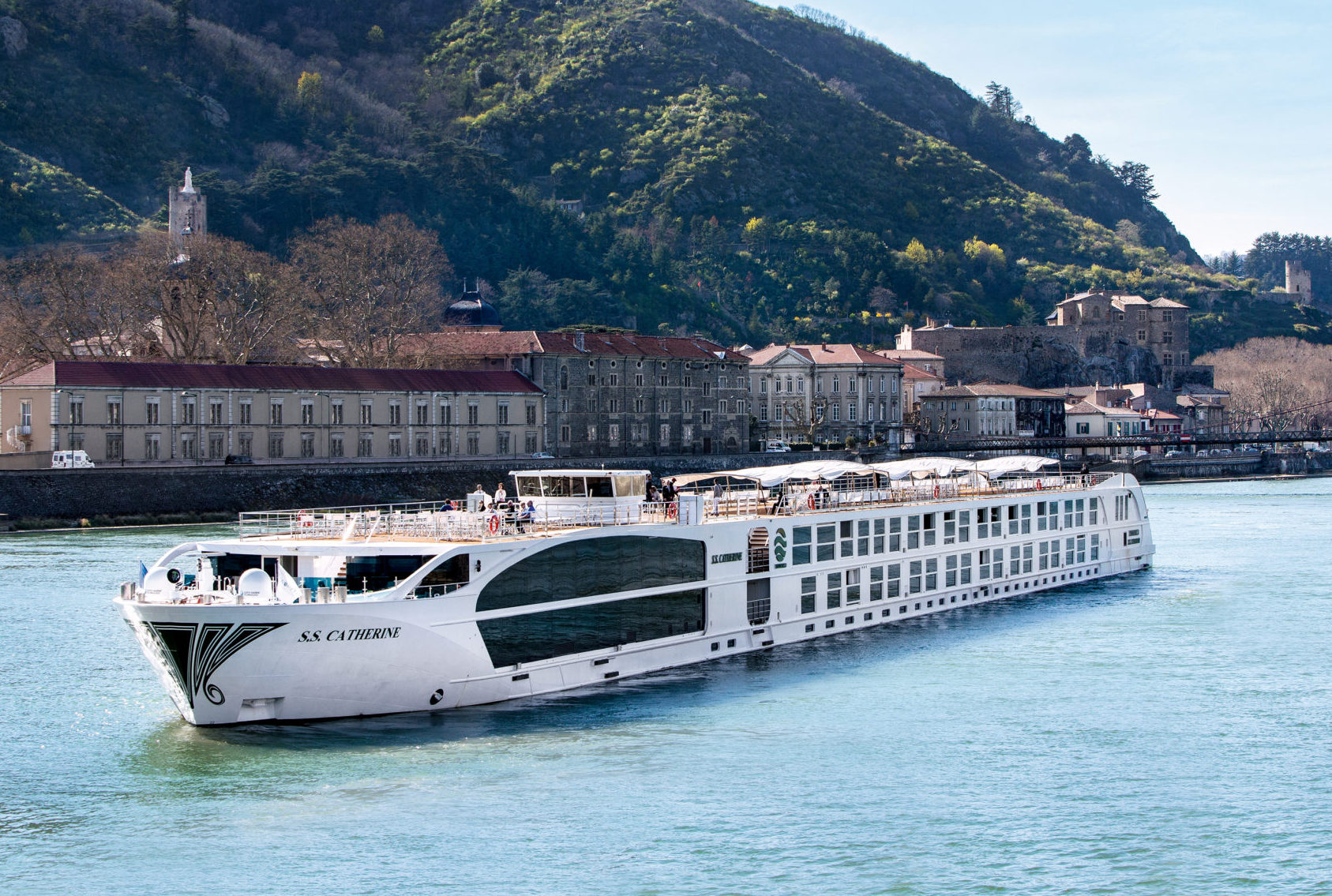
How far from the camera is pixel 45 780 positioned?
25812 mm

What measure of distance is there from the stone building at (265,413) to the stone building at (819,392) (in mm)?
34315

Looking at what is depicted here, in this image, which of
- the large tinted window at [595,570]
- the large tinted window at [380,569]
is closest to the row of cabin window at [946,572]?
the large tinted window at [595,570]

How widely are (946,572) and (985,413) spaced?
3822 inches

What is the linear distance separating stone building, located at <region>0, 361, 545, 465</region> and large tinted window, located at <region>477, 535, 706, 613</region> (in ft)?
161

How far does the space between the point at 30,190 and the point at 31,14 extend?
1451 inches

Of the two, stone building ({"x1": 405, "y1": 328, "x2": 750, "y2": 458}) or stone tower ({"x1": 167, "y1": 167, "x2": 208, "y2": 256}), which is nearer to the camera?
stone building ({"x1": 405, "y1": 328, "x2": 750, "y2": 458})

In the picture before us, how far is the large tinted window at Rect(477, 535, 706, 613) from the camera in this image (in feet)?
97.6

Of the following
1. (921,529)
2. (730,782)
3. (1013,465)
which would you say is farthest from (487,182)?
(730,782)

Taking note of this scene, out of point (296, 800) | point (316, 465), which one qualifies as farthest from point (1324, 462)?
point (296, 800)

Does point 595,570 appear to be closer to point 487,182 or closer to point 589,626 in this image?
point 589,626

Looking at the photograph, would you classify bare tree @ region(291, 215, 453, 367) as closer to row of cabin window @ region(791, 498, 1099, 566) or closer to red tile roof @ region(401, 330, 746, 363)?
red tile roof @ region(401, 330, 746, 363)

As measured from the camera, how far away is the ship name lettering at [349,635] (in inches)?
1063

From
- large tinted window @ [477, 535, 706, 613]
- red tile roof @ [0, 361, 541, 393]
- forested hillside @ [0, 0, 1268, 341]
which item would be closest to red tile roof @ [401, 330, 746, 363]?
red tile roof @ [0, 361, 541, 393]

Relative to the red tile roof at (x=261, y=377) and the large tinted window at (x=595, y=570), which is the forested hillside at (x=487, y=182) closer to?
the red tile roof at (x=261, y=377)
